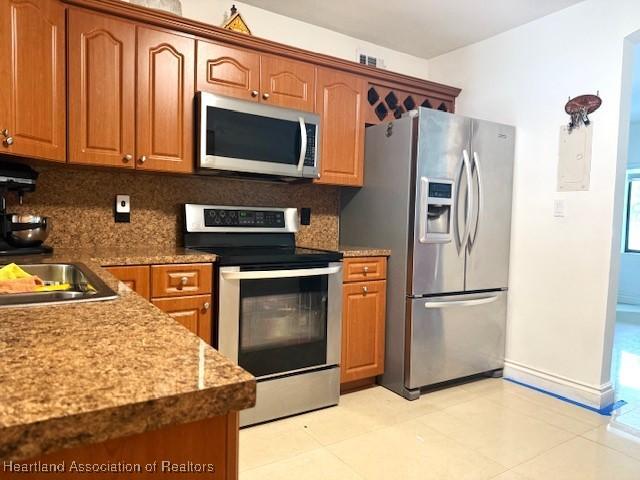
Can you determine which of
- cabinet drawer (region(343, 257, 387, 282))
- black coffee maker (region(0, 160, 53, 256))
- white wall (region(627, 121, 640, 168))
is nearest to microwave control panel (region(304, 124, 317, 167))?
cabinet drawer (region(343, 257, 387, 282))

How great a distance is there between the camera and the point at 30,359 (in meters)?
0.61

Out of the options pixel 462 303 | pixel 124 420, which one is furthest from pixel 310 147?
pixel 124 420

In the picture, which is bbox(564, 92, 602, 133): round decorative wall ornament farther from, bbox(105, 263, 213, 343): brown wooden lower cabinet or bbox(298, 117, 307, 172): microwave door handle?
bbox(105, 263, 213, 343): brown wooden lower cabinet

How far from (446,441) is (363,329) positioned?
2.57ft

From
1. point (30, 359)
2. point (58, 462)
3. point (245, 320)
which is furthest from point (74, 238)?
point (58, 462)

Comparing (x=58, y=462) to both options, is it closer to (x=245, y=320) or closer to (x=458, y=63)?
(x=245, y=320)

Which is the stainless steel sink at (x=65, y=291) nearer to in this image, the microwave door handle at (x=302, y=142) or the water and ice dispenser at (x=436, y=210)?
the microwave door handle at (x=302, y=142)

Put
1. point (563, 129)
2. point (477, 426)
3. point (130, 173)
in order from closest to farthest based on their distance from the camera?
point (477, 426), point (130, 173), point (563, 129)

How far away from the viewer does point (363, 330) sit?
8.80 feet

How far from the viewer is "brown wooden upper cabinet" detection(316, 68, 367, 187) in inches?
107

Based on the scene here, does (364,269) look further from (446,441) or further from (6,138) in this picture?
(6,138)

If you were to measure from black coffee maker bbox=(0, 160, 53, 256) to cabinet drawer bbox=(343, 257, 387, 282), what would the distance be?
1535mm

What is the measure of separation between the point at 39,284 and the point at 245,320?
110 cm

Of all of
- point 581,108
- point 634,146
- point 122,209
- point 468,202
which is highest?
point 634,146
